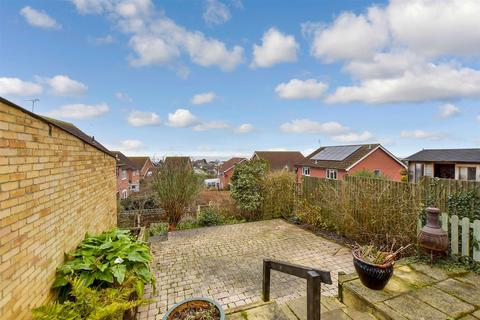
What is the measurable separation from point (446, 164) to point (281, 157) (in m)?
19.8

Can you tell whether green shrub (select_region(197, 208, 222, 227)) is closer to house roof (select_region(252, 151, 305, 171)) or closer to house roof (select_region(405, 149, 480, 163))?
Result: house roof (select_region(405, 149, 480, 163))

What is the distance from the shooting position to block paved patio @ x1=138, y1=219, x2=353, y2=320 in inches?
157

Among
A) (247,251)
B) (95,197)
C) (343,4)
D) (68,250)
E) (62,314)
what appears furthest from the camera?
(343,4)

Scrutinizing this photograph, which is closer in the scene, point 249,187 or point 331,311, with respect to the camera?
point 331,311

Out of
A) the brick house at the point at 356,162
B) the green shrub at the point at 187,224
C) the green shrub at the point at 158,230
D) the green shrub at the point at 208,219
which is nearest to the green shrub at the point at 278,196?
the green shrub at the point at 208,219

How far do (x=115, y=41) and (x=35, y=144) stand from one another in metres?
6.34

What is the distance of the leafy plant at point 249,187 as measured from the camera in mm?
9414

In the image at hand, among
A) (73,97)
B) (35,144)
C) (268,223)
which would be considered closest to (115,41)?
(73,97)

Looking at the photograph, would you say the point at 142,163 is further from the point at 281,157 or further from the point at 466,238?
the point at 466,238

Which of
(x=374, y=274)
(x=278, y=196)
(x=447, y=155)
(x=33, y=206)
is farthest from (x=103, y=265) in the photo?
(x=447, y=155)

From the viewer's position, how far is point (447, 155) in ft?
60.9

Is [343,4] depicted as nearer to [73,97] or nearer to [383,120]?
[383,120]

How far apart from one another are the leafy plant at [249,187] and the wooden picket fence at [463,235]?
6111 millimetres

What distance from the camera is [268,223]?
8.88 metres
